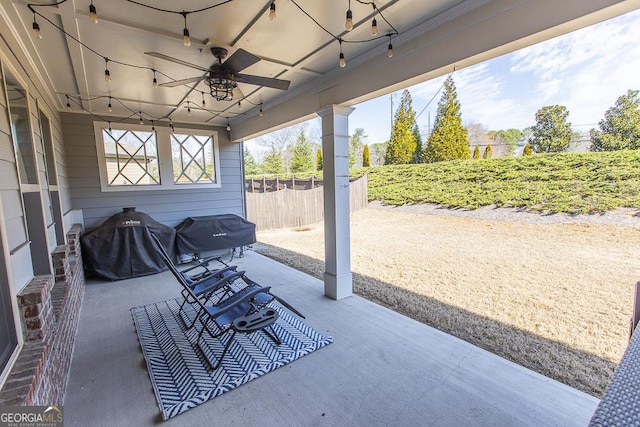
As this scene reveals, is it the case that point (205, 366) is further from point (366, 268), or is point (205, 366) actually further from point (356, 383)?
point (366, 268)

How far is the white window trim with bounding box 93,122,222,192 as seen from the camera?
487 centimetres

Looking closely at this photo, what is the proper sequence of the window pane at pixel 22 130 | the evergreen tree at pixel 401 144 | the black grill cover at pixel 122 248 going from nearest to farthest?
the window pane at pixel 22 130 → the black grill cover at pixel 122 248 → the evergreen tree at pixel 401 144

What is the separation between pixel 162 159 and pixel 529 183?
30.2ft

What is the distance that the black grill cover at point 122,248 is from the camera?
14.2 feet

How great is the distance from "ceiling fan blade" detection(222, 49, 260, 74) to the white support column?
4.07ft

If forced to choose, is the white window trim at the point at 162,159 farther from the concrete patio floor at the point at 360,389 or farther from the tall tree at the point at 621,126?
the tall tree at the point at 621,126

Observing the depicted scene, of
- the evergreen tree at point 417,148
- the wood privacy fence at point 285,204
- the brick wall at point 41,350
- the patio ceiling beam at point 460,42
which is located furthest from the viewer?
the evergreen tree at point 417,148

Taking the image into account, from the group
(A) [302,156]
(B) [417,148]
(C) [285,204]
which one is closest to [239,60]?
(C) [285,204]

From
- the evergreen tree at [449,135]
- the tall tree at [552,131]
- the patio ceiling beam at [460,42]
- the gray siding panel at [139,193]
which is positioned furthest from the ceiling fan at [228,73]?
the evergreen tree at [449,135]

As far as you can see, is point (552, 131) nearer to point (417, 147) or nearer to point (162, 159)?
point (417, 147)

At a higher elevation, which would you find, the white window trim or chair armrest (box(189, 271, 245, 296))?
the white window trim

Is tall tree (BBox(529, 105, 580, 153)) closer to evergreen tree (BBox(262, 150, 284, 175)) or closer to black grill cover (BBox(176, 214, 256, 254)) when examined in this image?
black grill cover (BBox(176, 214, 256, 254))

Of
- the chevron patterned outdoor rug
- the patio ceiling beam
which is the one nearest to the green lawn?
the patio ceiling beam

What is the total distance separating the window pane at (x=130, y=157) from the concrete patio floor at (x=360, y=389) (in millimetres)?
3105
